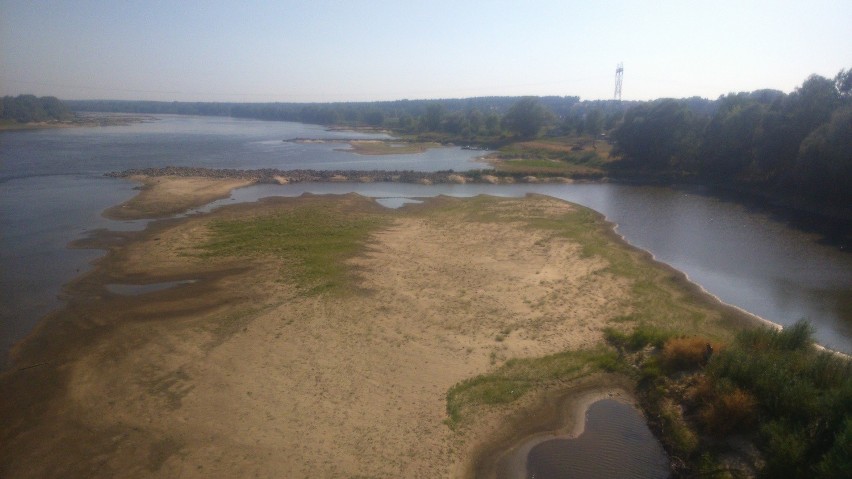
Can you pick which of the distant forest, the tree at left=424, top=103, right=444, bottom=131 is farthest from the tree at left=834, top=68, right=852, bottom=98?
the tree at left=424, top=103, right=444, bottom=131

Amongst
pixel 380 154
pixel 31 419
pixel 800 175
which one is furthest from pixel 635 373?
pixel 380 154

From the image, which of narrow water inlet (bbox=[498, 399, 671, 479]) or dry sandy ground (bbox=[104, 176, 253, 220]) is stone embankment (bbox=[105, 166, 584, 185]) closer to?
dry sandy ground (bbox=[104, 176, 253, 220])

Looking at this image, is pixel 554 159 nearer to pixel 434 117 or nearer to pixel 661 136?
pixel 661 136

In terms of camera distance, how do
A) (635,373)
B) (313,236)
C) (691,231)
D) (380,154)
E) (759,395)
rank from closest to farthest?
(759,395) → (635,373) → (313,236) → (691,231) → (380,154)

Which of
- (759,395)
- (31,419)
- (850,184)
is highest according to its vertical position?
(850,184)

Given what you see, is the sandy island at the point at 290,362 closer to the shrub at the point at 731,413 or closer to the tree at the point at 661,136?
the shrub at the point at 731,413

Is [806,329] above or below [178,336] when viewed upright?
above

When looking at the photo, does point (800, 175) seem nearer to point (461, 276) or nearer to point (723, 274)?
point (723, 274)

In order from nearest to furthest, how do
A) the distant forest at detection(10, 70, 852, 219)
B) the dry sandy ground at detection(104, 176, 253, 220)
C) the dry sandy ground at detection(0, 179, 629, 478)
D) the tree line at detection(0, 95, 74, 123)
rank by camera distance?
the dry sandy ground at detection(0, 179, 629, 478), the dry sandy ground at detection(104, 176, 253, 220), the distant forest at detection(10, 70, 852, 219), the tree line at detection(0, 95, 74, 123)

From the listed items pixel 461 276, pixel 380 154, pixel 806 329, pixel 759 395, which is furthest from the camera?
pixel 380 154
